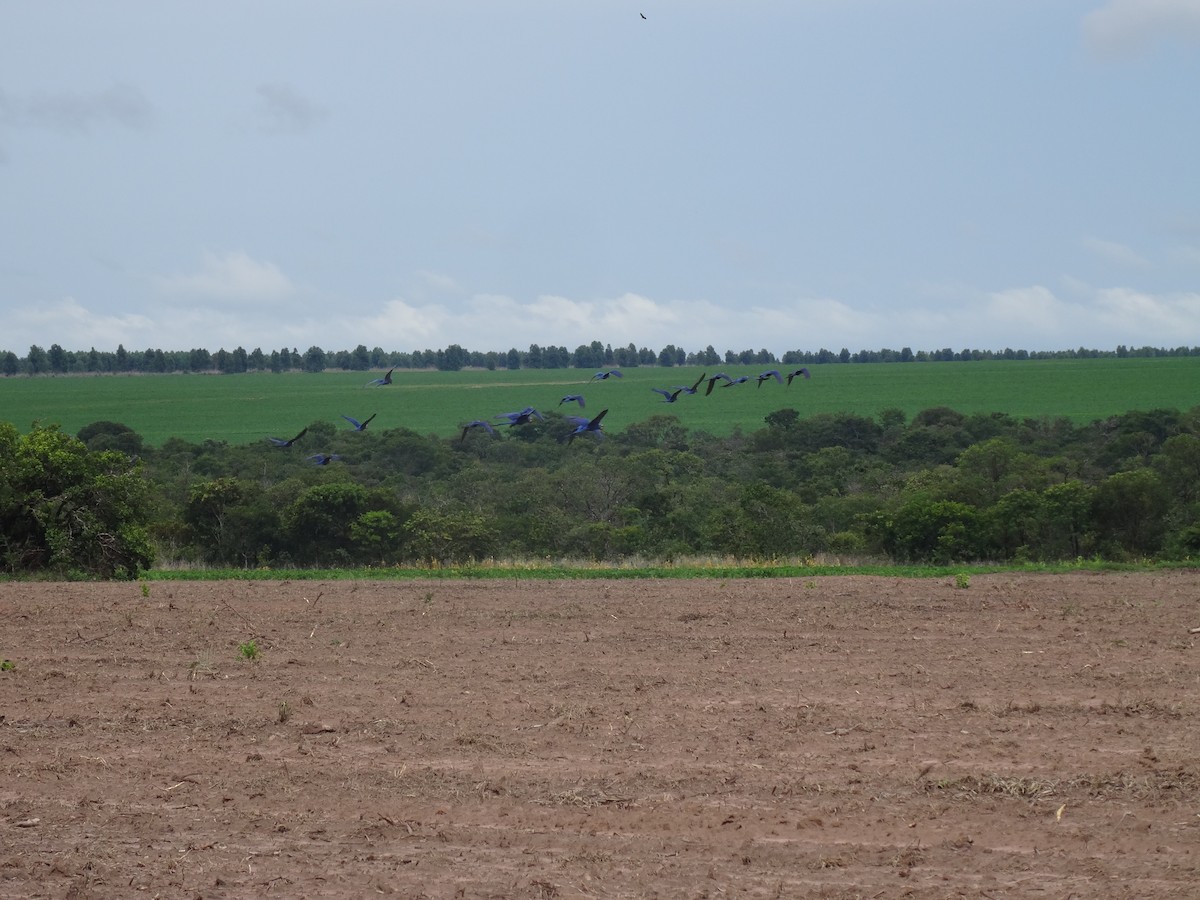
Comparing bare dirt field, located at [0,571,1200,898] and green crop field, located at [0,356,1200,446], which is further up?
green crop field, located at [0,356,1200,446]

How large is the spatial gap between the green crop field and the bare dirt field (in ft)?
197

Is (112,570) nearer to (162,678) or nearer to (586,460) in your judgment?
(162,678)

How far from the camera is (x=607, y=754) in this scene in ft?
28.7

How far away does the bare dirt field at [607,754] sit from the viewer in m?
6.91

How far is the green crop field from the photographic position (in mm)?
85750

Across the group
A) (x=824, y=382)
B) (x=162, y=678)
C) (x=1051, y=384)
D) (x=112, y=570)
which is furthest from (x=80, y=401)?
(x=162, y=678)

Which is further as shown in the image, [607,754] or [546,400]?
[546,400]

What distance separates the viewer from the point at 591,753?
345 inches

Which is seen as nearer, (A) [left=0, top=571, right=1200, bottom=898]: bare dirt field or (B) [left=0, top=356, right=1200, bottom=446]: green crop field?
(A) [left=0, top=571, right=1200, bottom=898]: bare dirt field

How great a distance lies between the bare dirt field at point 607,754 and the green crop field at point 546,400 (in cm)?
5996

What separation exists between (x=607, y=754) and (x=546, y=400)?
82.3 metres

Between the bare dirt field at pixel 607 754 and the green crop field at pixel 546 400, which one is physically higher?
the green crop field at pixel 546 400

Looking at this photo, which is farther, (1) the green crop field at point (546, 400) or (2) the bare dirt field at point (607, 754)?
(1) the green crop field at point (546, 400)

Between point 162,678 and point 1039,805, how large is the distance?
Answer: 722 cm
